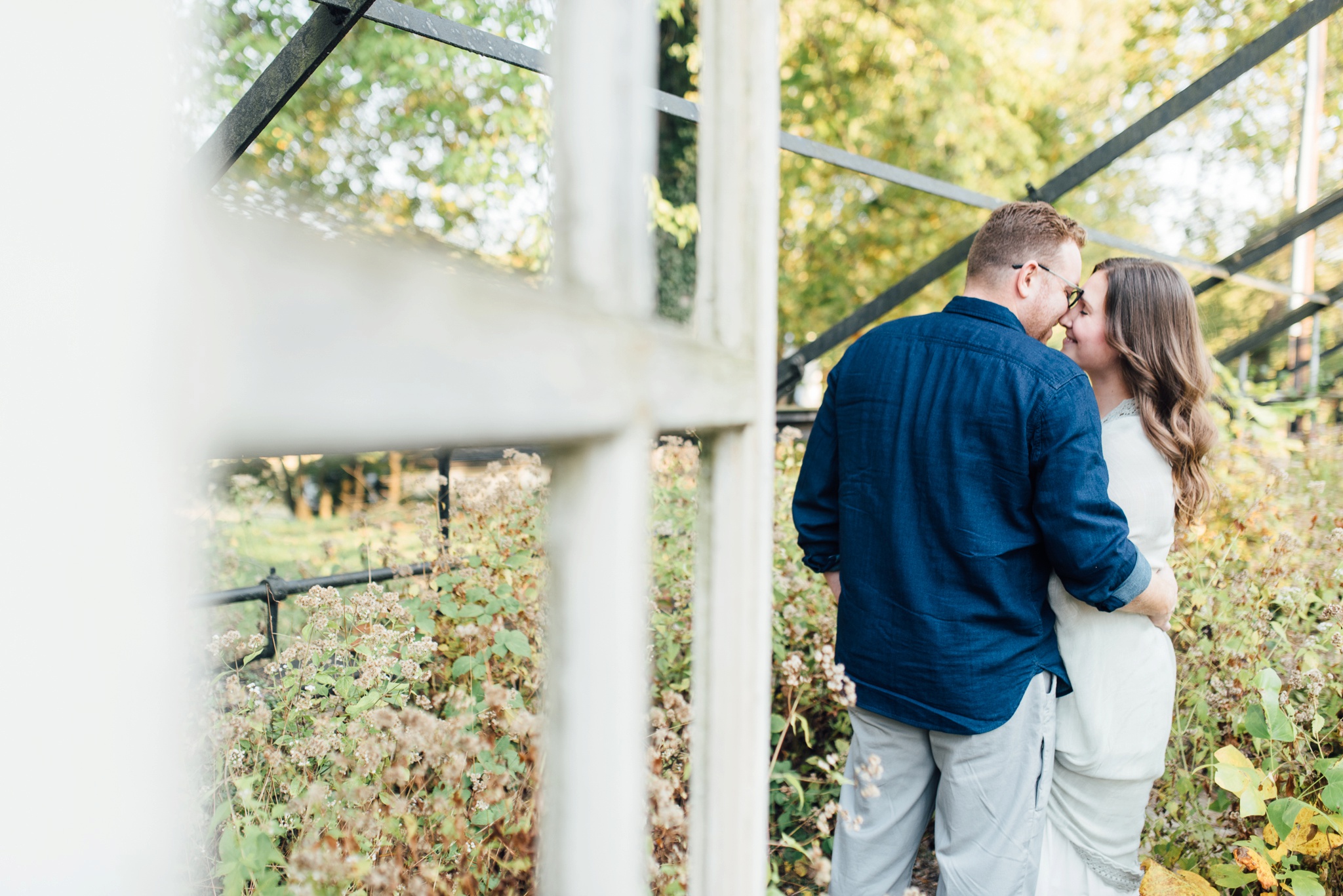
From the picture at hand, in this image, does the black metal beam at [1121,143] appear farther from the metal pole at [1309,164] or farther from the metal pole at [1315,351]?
the metal pole at [1315,351]

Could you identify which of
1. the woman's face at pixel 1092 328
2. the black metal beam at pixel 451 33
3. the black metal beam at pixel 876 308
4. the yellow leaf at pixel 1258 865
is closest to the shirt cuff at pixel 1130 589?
the woman's face at pixel 1092 328

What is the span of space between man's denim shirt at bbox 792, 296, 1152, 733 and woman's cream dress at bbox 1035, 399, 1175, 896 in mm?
63

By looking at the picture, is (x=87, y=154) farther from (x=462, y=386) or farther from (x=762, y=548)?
(x=762, y=548)

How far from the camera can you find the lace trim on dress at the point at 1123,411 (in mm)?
1802

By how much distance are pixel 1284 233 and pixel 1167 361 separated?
3.52m

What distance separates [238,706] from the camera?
151 centimetres

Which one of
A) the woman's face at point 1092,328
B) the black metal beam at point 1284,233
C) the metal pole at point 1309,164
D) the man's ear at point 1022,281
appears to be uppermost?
the metal pole at point 1309,164

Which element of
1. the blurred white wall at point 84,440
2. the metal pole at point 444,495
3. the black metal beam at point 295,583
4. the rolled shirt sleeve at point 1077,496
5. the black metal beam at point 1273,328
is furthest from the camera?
the black metal beam at point 1273,328

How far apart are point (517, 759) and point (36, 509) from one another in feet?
4.14

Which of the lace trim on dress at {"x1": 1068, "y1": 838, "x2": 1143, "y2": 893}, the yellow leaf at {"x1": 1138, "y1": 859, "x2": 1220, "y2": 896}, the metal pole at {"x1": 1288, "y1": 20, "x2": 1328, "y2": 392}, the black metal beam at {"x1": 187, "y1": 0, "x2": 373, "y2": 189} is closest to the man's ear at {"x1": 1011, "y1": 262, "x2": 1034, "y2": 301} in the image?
the lace trim on dress at {"x1": 1068, "y1": 838, "x2": 1143, "y2": 893}

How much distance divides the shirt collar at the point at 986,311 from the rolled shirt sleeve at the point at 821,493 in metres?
0.30

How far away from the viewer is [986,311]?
1686 millimetres

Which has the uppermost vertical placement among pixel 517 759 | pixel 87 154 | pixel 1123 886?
pixel 87 154

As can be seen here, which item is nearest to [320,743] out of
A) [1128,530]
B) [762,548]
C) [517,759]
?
[517,759]
